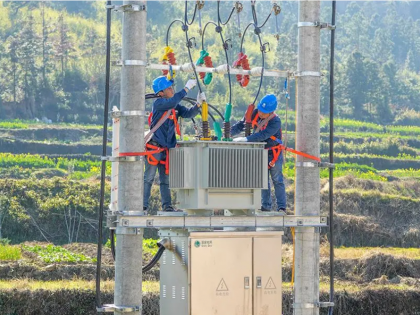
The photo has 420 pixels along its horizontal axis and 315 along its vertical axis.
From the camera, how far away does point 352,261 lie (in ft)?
74.0

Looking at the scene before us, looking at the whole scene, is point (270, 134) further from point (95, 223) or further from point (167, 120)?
point (95, 223)

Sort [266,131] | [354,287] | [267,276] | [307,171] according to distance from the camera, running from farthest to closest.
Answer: [354,287], [266,131], [307,171], [267,276]

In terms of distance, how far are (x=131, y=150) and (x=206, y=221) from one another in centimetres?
86

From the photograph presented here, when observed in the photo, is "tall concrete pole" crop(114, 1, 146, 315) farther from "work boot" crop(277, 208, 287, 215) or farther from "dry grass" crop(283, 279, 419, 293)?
"dry grass" crop(283, 279, 419, 293)

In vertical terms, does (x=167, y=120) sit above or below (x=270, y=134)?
above

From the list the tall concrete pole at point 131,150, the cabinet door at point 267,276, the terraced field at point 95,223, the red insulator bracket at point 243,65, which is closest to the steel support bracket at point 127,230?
the tall concrete pole at point 131,150

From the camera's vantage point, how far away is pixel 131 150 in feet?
26.8

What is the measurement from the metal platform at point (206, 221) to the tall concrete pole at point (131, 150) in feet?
0.60

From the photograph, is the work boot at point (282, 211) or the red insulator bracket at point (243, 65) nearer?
the work boot at point (282, 211)

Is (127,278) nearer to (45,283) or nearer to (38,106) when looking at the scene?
(45,283)

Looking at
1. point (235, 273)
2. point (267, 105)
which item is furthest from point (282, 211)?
point (235, 273)

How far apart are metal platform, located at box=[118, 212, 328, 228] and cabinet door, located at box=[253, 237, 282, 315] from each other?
160 millimetres

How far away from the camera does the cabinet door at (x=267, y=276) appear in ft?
27.4

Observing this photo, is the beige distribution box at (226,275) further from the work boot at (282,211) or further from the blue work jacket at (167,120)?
the blue work jacket at (167,120)
